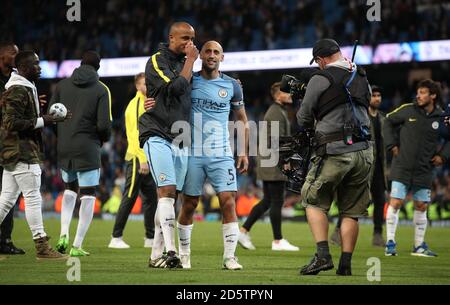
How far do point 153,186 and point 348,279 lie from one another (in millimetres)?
5044

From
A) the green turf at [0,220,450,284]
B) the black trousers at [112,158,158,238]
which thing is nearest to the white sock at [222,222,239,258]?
the green turf at [0,220,450,284]

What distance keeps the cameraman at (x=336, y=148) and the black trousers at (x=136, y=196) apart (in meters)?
4.31

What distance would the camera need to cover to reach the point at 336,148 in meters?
8.23

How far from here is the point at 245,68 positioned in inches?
1175

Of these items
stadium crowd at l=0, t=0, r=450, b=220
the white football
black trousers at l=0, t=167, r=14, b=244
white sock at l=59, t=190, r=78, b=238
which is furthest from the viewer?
stadium crowd at l=0, t=0, r=450, b=220

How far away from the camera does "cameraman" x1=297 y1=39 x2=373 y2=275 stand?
27.0 ft

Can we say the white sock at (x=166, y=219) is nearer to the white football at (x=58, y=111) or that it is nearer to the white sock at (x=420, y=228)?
the white football at (x=58, y=111)

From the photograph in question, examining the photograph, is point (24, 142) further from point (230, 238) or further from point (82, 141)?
point (230, 238)

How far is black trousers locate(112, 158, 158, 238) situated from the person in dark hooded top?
5.58 ft

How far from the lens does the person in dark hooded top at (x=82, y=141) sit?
1027cm

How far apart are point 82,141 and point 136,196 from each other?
2.15 meters

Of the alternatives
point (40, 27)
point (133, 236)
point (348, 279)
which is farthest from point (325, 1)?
point (348, 279)

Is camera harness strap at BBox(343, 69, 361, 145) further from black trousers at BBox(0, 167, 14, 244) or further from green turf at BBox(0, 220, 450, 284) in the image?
black trousers at BBox(0, 167, 14, 244)

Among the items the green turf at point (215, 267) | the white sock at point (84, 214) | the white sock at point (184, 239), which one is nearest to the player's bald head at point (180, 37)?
the white sock at point (184, 239)
